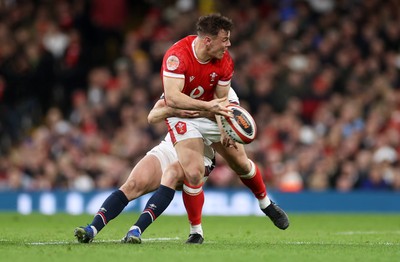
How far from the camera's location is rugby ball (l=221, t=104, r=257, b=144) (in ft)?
31.2

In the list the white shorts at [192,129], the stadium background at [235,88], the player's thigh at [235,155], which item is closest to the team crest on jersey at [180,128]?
the white shorts at [192,129]

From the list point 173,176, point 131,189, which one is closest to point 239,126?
point 173,176

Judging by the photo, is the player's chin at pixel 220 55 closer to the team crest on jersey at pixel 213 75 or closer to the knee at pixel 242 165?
the team crest on jersey at pixel 213 75

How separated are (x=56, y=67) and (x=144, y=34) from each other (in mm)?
2076

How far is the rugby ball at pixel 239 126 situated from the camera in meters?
9.51

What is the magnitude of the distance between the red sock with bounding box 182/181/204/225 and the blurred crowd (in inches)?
339

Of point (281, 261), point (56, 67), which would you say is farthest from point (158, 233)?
point (56, 67)

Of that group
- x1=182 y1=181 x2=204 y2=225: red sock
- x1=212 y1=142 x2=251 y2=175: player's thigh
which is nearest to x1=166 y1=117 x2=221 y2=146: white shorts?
x1=212 y1=142 x2=251 y2=175: player's thigh

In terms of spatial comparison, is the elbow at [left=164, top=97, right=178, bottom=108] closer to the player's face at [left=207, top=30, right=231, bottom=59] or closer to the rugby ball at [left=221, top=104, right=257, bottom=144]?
the rugby ball at [left=221, top=104, right=257, bottom=144]

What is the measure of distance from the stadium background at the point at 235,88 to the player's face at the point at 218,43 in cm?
834

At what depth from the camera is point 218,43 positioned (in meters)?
9.64

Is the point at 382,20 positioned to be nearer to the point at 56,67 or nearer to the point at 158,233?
the point at 56,67

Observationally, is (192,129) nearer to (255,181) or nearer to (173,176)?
(173,176)

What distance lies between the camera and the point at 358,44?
2047cm
